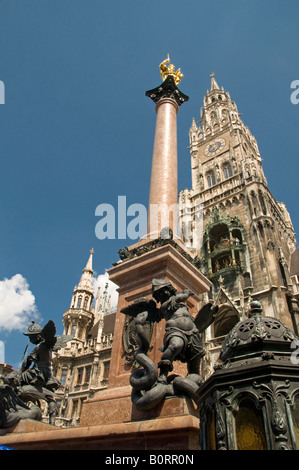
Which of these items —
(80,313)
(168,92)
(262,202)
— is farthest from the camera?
(80,313)

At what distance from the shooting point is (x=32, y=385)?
7441 mm

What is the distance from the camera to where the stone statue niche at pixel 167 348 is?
4801mm

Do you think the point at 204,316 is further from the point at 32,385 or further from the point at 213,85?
the point at 213,85

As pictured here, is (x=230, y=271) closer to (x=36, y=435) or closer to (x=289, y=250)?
(x=289, y=250)

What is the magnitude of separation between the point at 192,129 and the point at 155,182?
43542mm

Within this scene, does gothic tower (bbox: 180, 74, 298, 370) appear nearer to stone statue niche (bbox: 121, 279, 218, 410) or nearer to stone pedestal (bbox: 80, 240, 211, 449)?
stone pedestal (bbox: 80, 240, 211, 449)

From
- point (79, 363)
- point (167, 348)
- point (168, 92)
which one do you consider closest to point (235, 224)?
point (79, 363)

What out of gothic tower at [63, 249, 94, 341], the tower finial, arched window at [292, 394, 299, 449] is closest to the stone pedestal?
arched window at [292, 394, 299, 449]

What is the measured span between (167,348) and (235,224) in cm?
3053

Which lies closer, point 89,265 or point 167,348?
point 167,348

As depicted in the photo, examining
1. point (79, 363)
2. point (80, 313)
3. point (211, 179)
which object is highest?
point (211, 179)

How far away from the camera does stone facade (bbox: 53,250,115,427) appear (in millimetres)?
32750

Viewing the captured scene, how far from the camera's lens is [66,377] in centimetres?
3591
